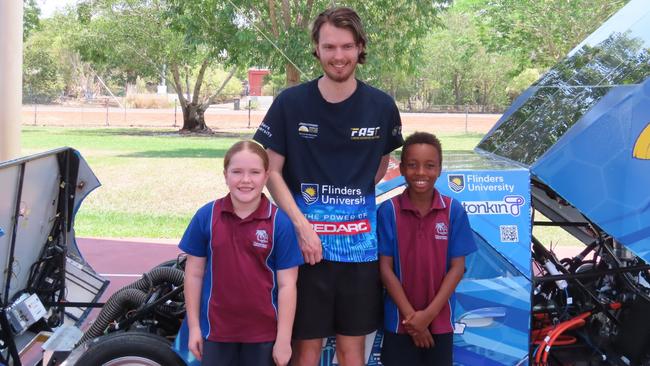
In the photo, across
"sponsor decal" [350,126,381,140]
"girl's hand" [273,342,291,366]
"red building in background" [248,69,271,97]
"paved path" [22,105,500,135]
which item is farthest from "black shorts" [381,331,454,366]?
"red building in background" [248,69,271,97]

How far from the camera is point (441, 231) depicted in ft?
11.1

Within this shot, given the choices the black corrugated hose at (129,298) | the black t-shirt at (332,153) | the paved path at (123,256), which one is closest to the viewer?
the black t-shirt at (332,153)

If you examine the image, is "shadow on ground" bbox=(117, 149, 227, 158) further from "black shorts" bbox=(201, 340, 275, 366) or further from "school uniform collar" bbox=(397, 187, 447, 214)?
"black shorts" bbox=(201, 340, 275, 366)

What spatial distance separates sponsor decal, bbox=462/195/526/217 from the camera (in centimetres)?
374

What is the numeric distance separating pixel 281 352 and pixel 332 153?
912 mm

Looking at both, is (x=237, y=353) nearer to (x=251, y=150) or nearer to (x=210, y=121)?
(x=251, y=150)

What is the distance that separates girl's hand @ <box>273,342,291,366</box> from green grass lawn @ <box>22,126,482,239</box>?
7.89 metres

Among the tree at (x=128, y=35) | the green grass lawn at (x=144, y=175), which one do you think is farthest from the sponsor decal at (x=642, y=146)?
the tree at (x=128, y=35)

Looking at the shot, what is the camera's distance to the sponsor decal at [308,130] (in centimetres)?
317

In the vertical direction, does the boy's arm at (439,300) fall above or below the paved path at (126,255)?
above

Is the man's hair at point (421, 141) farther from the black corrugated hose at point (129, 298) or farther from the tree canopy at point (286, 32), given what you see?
the tree canopy at point (286, 32)

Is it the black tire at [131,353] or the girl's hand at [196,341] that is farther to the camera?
the black tire at [131,353]

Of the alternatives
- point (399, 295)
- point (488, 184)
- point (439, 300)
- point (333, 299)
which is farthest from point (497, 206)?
point (333, 299)

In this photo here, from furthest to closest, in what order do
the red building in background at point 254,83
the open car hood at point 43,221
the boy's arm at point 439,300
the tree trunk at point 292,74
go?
the red building in background at point 254,83, the tree trunk at point 292,74, the open car hood at point 43,221, the boy's arm at point 439,300
